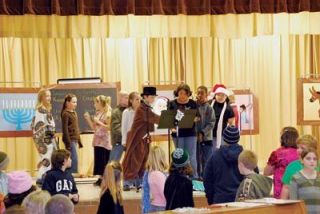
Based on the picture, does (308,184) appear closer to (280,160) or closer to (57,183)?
(280,160)

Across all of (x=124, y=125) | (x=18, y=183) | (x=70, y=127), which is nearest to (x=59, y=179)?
(x=18, y=183)

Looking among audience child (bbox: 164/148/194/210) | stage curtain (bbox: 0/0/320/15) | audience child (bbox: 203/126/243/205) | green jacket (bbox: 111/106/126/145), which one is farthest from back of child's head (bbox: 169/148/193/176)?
stage curtain (bbox: 0/0/320/15)

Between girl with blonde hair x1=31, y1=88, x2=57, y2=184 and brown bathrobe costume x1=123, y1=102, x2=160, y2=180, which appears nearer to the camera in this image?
brown bathrobe costume x1=123, y1=102, x2=160, y2=180

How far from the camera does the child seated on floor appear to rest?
6984 mm

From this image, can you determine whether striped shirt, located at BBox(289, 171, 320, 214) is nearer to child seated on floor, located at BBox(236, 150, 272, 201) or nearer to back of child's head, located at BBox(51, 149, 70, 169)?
child seated on floor, located at BBox(236, 150, 272, 201)

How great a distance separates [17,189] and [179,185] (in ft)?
5.29

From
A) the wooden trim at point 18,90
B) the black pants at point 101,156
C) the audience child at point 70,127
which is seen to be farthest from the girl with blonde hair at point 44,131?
the wooden trim at point 18,90

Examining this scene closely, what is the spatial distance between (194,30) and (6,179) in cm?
875

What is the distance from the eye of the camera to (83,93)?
13.6m

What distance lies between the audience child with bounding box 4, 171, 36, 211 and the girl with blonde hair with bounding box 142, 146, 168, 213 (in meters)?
1.39

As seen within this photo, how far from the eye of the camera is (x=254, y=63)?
1686 centimetres

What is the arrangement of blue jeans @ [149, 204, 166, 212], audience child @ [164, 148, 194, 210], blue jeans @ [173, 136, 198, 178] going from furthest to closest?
blue jeans @ [173, 136, 198, 178], blue jeans @ [149, 204, 166, 212], audience child @ [164, 148, 194, 210]

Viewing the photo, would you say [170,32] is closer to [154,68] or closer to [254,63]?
[154,68]

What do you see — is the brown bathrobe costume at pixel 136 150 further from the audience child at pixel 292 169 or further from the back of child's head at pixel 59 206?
the back of child's head at pixel 59 206
